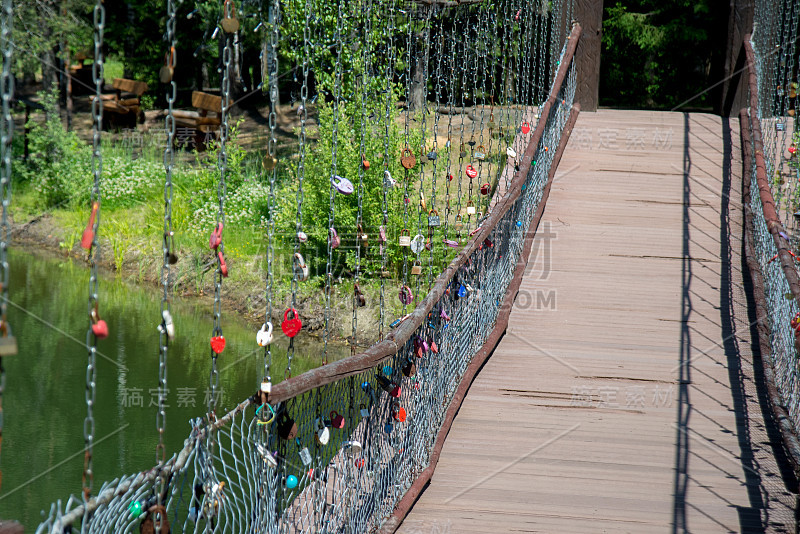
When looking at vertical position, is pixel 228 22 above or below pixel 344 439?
above

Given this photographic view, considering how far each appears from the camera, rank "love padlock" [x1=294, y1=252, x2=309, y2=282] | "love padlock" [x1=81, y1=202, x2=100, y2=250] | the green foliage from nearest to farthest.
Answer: "love padlock" [x1=81, y1=202, x2=100, y2=250] < "love padlock" [x1=294, y1=252, x2=309, y2=282] < the green foliage

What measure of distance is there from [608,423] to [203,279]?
287 inches

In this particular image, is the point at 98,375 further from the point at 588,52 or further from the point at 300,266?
the point at 300,266

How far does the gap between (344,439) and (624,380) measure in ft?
6.05

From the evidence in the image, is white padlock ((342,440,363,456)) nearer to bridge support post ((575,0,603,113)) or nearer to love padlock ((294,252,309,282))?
love padlock ((294,252,309,282))

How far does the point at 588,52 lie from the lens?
23.9 feet

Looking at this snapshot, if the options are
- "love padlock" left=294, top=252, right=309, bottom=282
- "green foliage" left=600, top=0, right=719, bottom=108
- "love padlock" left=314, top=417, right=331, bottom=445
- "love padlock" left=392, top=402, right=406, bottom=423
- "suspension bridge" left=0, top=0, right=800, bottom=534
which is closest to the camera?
"suspension bridge" left=0, top=0, right=800, bottom=534

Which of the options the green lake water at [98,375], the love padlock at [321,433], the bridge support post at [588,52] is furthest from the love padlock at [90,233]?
the bridge support post at [588,52]

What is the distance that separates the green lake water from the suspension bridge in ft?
1.39

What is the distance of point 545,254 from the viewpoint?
17.8ft

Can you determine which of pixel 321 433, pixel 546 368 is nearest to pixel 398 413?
A: pixel 321 433

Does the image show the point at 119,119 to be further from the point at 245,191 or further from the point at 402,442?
the point at 402,442

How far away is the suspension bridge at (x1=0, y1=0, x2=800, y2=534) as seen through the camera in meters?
2.18

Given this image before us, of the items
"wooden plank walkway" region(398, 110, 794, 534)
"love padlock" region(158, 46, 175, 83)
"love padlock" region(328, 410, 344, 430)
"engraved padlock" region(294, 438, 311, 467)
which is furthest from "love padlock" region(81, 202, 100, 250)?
"wooden plank walkway" region(398, 110, 794, 534)
